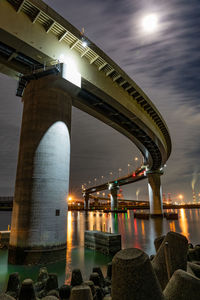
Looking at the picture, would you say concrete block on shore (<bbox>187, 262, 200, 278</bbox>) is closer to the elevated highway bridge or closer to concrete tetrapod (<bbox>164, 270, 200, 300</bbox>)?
concrete tetrapod (<bbox>164, 270, 200, 300</bbox>)

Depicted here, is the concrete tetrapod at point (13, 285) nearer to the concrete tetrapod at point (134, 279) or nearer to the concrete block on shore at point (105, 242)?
the concrete tetrapod at point (134, 279)

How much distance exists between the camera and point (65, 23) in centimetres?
1338

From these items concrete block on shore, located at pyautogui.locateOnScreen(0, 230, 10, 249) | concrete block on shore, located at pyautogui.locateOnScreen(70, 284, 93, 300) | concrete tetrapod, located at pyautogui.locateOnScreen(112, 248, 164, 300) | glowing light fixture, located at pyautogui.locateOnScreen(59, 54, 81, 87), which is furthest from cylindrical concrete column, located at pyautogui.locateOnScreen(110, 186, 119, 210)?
concrete tetrapod, located at pyautogui.locateOnScreen(112, 248, 164, 300)

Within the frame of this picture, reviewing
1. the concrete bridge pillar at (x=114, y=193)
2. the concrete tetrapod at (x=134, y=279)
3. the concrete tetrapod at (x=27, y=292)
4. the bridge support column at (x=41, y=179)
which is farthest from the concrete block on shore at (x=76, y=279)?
the concrete bridge pillar at (x=114, y=193)

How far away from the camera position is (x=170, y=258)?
19.1 feet

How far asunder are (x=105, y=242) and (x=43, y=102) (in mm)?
11386

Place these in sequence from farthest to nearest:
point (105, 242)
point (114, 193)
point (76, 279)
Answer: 1. point (114, 193)
2. point (105, 242)
3. point (76, 279)

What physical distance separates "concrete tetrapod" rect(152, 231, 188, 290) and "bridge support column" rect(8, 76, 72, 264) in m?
8.90

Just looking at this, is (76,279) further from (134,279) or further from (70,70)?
(70,70)

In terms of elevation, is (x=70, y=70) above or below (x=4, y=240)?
above

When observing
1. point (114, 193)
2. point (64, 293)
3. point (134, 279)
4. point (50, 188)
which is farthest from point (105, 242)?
point (114, 193)

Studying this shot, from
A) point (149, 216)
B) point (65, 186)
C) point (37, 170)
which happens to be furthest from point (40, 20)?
point (149, 216)

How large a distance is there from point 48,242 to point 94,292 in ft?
22.5

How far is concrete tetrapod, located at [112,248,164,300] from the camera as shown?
3227 mm
